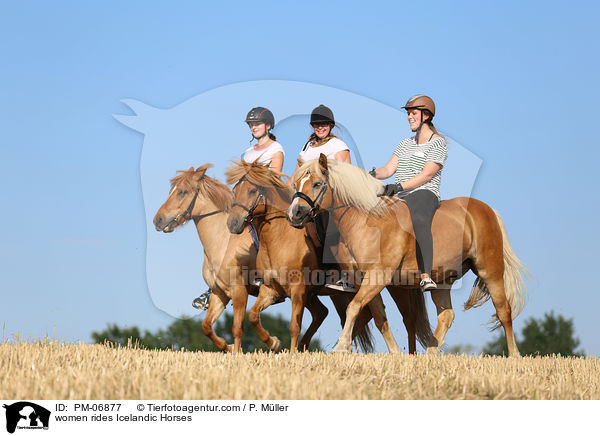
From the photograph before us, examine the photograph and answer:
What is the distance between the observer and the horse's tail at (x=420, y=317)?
10383 millimetres

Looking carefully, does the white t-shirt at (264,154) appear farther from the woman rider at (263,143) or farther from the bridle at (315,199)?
the bridle at (315,199)

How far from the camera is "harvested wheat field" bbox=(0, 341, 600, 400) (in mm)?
5020

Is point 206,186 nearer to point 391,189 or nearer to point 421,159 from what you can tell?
point 391,189

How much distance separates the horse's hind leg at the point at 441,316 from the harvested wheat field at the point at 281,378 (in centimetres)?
138

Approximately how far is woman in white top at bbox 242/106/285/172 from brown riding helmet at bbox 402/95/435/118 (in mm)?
1955

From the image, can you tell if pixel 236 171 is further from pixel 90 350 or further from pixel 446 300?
pixel 446 300

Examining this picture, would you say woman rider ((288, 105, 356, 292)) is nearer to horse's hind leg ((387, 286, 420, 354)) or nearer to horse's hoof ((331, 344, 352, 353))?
horse's hoof ((331, 344, 352, 353))

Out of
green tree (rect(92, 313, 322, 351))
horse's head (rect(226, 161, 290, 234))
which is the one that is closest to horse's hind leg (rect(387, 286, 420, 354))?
horse's head (rect(226, 161, 290, 234))

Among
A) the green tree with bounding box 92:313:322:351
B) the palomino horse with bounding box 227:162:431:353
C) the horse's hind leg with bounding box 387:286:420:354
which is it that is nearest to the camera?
the palomino horse with bounding box 227:162:431:353

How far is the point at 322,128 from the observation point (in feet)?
31.2

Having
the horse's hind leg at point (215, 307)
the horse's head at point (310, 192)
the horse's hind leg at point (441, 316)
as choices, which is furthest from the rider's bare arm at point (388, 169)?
the horse's hind leg at point (215, 307)

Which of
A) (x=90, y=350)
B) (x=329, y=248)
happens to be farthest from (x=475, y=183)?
(x=90, y=350)

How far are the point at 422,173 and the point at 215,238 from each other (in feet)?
10.7

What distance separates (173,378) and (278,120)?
5192 millimetres
